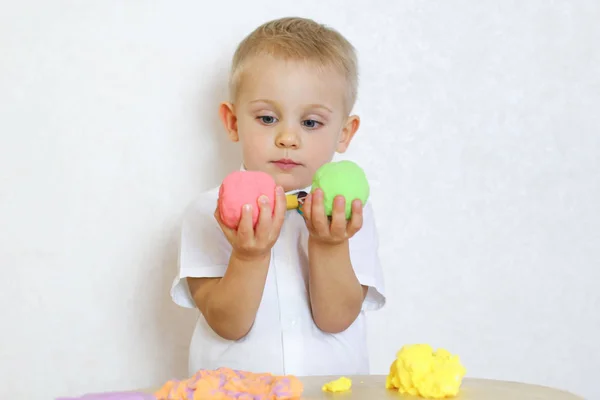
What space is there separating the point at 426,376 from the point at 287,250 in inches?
19.6

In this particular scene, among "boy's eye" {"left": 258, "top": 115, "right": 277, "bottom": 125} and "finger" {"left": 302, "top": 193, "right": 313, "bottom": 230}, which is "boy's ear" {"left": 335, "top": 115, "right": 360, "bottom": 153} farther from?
"finger" {"left": 302, "top": 193, "right": 313, "bottom": 230}

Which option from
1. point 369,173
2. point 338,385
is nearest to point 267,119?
point 369,173

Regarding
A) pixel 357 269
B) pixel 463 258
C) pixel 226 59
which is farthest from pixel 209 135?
pixel 463 258

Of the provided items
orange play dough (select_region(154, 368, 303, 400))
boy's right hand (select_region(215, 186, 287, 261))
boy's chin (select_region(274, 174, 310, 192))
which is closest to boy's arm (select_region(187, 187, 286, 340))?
boy's right hand (select_region(215, 186, 287, 261))

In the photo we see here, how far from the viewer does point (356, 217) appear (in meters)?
1.18

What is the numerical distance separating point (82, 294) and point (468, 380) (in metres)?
0.95

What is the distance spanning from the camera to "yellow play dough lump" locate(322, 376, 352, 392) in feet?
3.18

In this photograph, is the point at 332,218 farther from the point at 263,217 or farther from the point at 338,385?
the point at 338,385

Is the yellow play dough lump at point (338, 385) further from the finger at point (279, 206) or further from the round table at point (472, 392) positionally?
the finger at point (279, 206)

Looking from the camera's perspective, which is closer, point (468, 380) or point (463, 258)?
point (468, 380)

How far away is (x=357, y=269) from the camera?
1458 mm

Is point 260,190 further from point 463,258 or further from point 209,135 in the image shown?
point 463,258

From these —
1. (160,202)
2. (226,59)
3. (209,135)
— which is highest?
(226,59)

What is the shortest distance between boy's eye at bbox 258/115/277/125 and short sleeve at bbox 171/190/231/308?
161 millimetres
